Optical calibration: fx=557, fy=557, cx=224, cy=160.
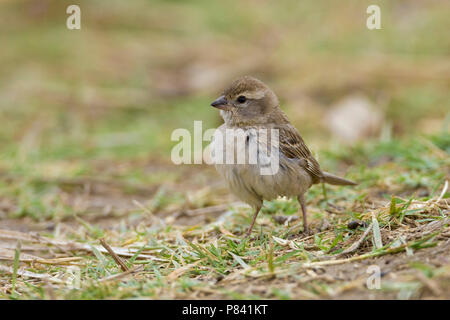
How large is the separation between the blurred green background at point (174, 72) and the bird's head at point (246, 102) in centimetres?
220

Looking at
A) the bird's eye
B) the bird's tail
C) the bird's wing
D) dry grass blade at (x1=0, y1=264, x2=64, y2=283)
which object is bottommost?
dry grass blade at (x1=0, y1=264, x2=64, y2=283)

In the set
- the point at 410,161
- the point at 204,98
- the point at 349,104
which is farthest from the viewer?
the point at 204,98

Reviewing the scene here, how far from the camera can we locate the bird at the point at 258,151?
4.15m

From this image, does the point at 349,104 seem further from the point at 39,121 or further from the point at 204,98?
the point at 39,121

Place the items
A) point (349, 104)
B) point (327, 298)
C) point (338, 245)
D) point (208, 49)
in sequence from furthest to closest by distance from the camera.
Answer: point (208, 49) → point (349, 104) → point (338, 245) → point (327, 298)

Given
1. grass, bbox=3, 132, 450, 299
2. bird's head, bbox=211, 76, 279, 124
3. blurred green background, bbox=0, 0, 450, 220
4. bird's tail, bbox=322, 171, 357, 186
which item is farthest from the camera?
blurred green background, bbox=0, 0, 450, 220

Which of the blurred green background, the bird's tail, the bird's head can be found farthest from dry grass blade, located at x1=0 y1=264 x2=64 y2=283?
the bird's tail

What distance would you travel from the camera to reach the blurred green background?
25.8 ft

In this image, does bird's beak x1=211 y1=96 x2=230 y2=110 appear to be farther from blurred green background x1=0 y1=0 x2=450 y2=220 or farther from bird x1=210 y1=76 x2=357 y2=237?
blurred green background x1=0 y1=0 x2=450 y2=220

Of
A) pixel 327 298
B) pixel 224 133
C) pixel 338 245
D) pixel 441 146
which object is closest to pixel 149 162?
pixel 224 133

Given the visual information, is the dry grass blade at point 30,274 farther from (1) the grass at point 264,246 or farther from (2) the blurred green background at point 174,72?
(2) the blurred green background at point 174,72
